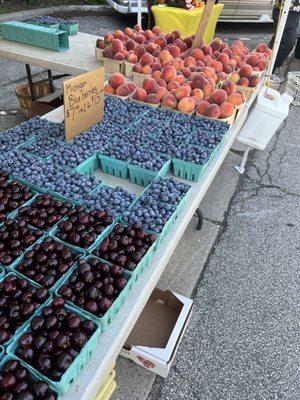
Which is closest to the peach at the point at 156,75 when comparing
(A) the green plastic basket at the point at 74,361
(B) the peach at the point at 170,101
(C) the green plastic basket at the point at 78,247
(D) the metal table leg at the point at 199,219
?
(B) the peach at the point at 170,101

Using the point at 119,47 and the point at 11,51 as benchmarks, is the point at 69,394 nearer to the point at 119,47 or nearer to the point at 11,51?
the point at 119,47

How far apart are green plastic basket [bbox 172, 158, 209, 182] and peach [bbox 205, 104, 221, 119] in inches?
22.0

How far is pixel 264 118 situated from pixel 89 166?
6.57 feet

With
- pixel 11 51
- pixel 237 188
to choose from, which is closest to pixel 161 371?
pixel 237 188

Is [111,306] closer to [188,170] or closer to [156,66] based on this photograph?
[188,170]

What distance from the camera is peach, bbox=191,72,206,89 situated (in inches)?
109

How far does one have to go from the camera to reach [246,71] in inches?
122

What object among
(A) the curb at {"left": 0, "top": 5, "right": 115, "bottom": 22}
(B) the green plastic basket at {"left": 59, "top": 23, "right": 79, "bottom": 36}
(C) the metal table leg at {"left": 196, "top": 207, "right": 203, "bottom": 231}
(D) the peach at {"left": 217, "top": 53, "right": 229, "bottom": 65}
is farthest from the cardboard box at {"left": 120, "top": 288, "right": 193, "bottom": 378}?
(A) the curb at {"left": 0, "top": 5, "right": 115, "bottom": 22}

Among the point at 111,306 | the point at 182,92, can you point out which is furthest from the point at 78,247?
the point at 182,92

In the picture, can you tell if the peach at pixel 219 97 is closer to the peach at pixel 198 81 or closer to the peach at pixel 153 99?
the peach at pixel 198 81

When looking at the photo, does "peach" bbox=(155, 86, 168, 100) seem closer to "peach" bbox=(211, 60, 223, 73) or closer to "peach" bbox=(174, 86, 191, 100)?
"peach" bbox=(174, 86, 191, 100)

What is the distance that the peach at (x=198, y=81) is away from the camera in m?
2.76

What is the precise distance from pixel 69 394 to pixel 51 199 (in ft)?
2.87

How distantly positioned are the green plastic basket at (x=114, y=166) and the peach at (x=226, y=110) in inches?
35.3
